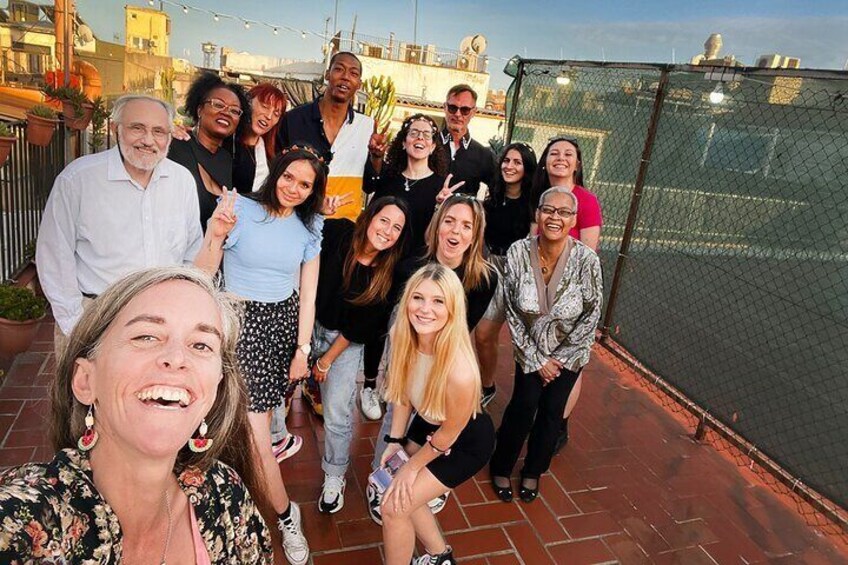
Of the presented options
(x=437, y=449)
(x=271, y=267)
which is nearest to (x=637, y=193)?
(x=437, y=449)

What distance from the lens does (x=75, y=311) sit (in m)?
2.22

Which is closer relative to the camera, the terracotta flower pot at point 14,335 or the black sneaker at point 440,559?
the black sneaker at point 440,559

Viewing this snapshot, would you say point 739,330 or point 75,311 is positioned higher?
point 75,311

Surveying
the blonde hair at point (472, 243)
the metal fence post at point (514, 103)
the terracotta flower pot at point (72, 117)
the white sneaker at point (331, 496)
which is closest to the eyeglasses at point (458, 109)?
the blonde hair at point (472, 243)

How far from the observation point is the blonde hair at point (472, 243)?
2.81 metres

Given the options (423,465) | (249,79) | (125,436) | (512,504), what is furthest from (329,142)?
(249,79)

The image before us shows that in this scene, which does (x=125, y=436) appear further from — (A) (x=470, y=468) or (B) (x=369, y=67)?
(B) (x=369, y=67)

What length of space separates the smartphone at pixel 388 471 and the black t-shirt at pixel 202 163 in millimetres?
1654

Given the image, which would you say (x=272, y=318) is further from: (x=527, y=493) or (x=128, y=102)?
(x=527, y=493)

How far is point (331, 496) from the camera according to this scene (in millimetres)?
2658

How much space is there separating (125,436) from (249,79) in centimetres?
1751

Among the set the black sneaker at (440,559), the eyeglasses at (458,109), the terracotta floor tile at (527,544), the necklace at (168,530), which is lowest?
the terracotta floor tile at (527,544)

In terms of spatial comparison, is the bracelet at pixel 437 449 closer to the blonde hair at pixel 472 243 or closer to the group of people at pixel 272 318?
the group of people at pixel 272 318

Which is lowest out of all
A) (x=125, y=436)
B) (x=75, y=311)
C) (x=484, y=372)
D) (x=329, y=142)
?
(x=484, y=372)
